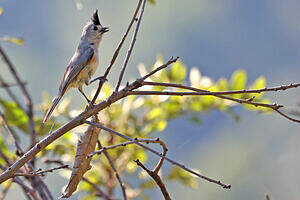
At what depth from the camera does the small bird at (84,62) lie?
1.88 m

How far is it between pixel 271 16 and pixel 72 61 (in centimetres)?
1749

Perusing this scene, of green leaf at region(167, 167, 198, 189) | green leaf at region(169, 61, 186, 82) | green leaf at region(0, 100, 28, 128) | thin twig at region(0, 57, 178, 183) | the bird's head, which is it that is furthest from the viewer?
the bird's head

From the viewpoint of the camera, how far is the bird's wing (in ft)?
6.07

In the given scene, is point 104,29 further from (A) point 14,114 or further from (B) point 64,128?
(B) point 64,128

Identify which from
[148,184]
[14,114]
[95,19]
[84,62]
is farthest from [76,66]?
[148,184]

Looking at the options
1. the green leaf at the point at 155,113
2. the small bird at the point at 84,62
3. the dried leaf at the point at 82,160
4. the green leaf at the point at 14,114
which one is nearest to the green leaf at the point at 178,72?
the green leaf at the point at 155,113

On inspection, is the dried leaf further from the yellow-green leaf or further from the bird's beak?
the bird's beak

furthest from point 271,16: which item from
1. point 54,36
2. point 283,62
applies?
point 54,36

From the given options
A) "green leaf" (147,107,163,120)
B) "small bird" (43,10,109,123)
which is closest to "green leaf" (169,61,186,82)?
"green leaf" (147,107,163,120)

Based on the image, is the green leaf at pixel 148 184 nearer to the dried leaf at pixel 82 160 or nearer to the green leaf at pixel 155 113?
the green leaf at pixel 155 113

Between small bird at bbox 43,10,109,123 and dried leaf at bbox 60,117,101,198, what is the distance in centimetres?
79

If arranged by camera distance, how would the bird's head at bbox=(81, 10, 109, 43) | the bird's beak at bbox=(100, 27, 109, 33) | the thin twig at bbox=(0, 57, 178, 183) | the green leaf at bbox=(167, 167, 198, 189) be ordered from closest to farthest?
the thin twig at bbox=(0, 57, 178, 183)
the green leaf at bbox=(167, 167, 198, 189)
the bird's head at bbox=(81, 10, 109, 43)
the bird's beak at bbox=(100, 27, 109, 33)

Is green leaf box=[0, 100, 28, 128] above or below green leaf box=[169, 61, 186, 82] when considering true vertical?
below

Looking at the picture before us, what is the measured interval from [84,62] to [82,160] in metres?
1.04
